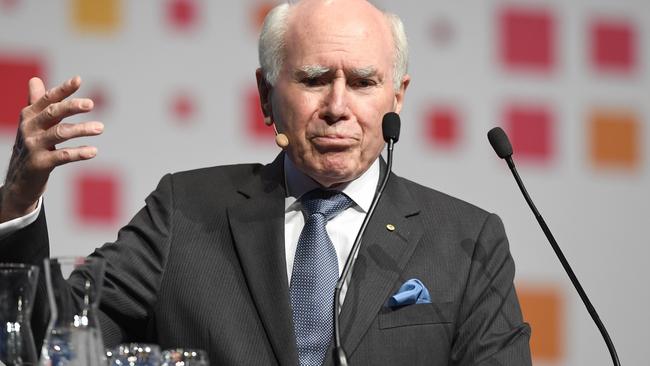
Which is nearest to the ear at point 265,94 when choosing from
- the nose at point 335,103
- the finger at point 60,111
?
the nose at point 335,103

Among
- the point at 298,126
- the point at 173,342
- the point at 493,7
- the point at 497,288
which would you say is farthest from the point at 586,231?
the point at 173,342

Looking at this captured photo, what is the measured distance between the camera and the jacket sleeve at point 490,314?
2.37m

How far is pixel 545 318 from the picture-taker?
3.63 meters

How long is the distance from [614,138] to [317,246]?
1638mm

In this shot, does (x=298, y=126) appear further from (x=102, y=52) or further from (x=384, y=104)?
(x=102, y=52)

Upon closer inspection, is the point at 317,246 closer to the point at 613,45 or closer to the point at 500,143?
the point at 500,143

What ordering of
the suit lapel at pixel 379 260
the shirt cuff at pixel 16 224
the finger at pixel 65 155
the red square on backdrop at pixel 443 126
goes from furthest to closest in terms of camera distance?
the red square on backdrop at pixel 443 126 < the suit lapel at pixel 379 260 < the shirt cuff at pixel 16 224 < the finger at pixel 65 155

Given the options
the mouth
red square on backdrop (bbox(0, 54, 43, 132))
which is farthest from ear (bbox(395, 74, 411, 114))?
red square on backdrop (bbox(0, 54, 43, 132))

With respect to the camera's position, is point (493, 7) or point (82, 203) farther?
point (493, 7)

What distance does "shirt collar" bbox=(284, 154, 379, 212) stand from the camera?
256 cm

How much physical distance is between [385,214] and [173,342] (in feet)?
1.89

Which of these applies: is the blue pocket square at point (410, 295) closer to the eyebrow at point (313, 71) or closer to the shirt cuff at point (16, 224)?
the eyebrow at point (313, 71)

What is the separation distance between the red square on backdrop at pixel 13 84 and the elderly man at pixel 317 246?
799 mm

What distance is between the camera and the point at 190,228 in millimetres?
2535
